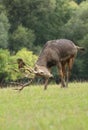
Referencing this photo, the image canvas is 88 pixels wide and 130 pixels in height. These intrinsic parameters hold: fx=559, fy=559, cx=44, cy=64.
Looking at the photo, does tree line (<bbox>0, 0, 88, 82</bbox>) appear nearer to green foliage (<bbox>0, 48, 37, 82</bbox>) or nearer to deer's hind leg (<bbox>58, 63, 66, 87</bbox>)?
green foliage (<bbox>0, 48, 37, 82</bbox>)

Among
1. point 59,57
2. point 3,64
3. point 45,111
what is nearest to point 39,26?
point 3,64

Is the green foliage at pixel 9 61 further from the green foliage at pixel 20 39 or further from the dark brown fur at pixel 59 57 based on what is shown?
the dark brown fur at pixel 59 57

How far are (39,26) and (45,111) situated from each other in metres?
67.8

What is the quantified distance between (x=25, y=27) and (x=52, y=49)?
196 feet

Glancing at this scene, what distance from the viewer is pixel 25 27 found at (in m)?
79.2

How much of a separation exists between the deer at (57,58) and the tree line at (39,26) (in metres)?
44.9

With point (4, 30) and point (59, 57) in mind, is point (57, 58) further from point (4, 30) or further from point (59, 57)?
point (4, 30)

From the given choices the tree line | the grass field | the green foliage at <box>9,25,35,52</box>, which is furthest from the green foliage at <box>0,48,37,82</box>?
the grass field

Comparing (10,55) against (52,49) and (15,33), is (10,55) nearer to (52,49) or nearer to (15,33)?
(15,33)

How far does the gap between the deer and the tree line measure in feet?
147

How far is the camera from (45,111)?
1213 centimetres

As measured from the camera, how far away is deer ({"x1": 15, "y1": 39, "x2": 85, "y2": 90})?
18.9m

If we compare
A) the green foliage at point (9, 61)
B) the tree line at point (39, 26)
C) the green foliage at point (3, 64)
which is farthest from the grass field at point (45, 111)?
the tree line at point (39, 26)

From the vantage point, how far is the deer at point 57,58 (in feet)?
62.0
